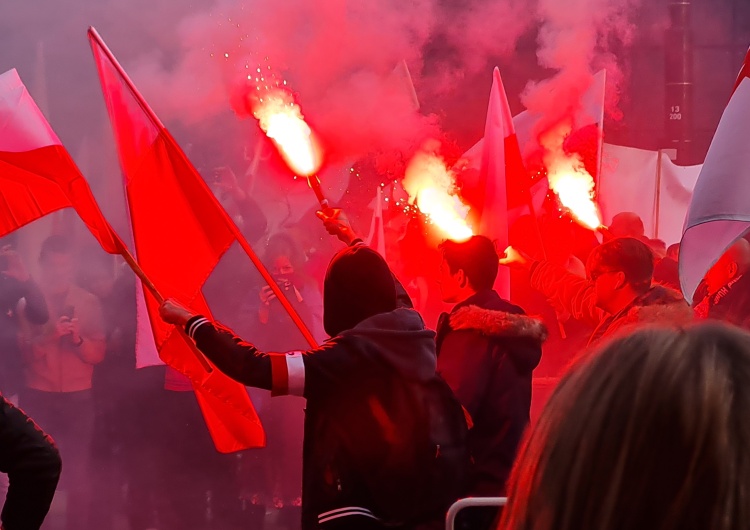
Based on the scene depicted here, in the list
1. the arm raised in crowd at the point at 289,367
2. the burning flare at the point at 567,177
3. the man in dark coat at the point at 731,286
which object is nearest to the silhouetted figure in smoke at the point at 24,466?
the arm raised in crowd at the point at 289,367

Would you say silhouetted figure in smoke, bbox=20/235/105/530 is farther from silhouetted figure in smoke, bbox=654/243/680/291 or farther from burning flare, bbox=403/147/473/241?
silhouetted figure in smoke, bbox=654/243/680/291

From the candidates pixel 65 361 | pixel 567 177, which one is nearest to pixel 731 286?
pixel 567 177

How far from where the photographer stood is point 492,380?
9.32 ft

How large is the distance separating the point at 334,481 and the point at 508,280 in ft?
9.55

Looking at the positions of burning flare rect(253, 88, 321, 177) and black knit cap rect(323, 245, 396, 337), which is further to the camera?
burning flare rect(253, 88, 321, 177)

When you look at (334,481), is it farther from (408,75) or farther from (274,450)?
(408,75)

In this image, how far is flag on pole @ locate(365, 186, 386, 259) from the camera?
5203 millimetres

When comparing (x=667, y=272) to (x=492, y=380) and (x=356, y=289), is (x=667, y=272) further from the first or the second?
(x=356, y=289)

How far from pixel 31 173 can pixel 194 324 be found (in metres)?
1.61

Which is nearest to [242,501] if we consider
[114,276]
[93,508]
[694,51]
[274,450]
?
[274,450]

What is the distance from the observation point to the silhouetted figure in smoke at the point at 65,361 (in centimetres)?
494

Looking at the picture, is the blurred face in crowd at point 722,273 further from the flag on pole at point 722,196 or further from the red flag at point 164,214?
the red flag at point 164,214

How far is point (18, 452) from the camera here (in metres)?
2.71

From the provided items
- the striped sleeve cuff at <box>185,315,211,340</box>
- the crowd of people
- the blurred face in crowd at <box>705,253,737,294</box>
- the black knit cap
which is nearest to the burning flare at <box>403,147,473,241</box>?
the crowd of people
